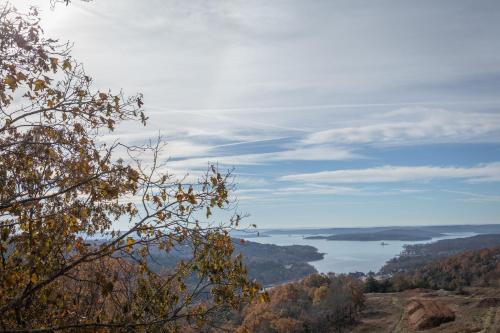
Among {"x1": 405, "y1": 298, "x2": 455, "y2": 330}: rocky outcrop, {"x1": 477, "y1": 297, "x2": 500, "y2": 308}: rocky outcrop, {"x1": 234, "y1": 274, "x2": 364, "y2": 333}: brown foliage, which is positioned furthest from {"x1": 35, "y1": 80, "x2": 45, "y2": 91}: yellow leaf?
{"x1": 477, "y1": 297, "x2": 500, "y2": 308}: rocky outcrop

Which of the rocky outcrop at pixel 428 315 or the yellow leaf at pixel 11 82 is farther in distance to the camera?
the rocky outcrop at pixel 428 315

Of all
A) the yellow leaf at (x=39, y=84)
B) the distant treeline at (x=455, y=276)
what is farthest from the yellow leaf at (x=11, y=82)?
the distant treeline at (x=455, y=276)

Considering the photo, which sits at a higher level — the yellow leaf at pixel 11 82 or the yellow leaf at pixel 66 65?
the yellow leaf at pixel 66 65

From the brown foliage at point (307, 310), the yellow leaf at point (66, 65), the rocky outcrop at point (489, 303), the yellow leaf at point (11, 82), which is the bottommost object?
the brown foliage at point (307, 310)

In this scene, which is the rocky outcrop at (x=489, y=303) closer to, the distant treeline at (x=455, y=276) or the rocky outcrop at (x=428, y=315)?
the rocky outcrop at (x=428, y=315)

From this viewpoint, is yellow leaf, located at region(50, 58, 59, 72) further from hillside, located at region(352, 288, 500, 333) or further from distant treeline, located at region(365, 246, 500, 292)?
distant treeline, located at region(365, 246, 500, 292)

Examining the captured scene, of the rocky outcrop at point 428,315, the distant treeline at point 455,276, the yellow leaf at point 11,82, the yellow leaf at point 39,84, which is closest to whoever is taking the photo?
the yellow leaf at point 11,82

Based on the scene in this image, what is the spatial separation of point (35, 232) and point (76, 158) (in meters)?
1.34

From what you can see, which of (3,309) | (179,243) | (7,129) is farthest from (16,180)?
(179,243)

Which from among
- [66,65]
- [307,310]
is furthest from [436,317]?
[66,65]

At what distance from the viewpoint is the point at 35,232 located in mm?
6727

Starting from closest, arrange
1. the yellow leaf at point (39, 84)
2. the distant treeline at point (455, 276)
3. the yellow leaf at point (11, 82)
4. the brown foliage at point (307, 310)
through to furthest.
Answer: the yellow leaf at point (11, 82)
the yellow leaf at point (39, 84)
the brown foliage at point (307, 310)
the distant treeline at point (455, 276)

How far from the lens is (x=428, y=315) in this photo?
41031 mm

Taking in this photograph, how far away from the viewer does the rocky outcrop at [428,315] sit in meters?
40.2
